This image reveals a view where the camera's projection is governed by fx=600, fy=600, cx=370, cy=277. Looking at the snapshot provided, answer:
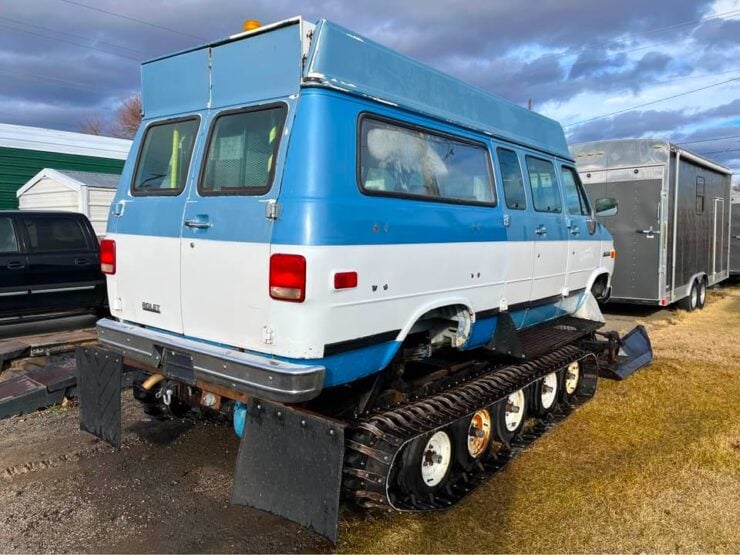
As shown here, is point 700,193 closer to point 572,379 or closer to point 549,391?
point 572,379

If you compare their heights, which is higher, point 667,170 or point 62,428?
point 667,170

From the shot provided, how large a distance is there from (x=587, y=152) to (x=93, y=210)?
1044 centimetres

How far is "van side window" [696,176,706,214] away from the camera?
11.8 meters

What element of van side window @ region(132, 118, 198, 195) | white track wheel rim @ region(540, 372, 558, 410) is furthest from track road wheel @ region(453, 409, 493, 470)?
van side window @ region(132, 118, 198, 195)

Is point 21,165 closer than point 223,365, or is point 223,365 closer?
point 223,365

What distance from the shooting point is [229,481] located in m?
4.24

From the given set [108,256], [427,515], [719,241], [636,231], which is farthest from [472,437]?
[719,241]

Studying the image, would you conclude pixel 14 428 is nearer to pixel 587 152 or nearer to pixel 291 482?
pixel 291 482

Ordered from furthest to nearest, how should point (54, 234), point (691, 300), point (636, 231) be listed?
point (691, 300)
point (636, 231)
point (54, 234)

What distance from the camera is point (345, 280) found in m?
3.30

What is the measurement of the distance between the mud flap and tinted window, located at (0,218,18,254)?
6.27 meters

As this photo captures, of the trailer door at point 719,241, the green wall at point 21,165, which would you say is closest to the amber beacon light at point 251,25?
the trailer door at point 719,241

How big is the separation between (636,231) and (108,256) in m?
8.93

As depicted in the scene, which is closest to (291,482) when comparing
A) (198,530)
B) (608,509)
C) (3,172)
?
(198,530)
